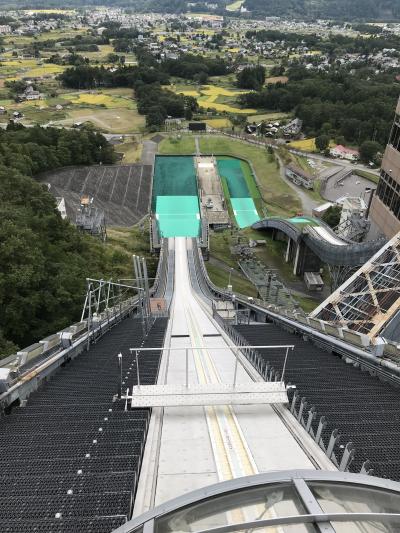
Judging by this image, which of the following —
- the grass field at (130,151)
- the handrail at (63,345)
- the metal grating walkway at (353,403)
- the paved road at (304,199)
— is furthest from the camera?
the grass field at (130,151)

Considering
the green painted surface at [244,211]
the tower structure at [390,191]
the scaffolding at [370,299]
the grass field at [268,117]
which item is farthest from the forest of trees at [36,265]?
the grass field at [268,117]

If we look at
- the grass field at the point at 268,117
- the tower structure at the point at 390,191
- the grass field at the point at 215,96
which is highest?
the tower structure at the point at 390,191

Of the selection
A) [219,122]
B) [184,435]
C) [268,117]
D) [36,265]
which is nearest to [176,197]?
[219,122]

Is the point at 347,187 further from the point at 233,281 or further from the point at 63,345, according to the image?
the point at 63,345

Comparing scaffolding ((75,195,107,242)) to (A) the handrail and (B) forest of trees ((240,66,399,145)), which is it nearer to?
(A) the handrail

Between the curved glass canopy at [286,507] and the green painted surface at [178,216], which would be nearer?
the curved glass canopy at [286,507]

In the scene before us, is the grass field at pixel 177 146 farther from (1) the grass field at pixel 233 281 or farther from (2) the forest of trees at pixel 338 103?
(1) the grass field at pixel 233 281
